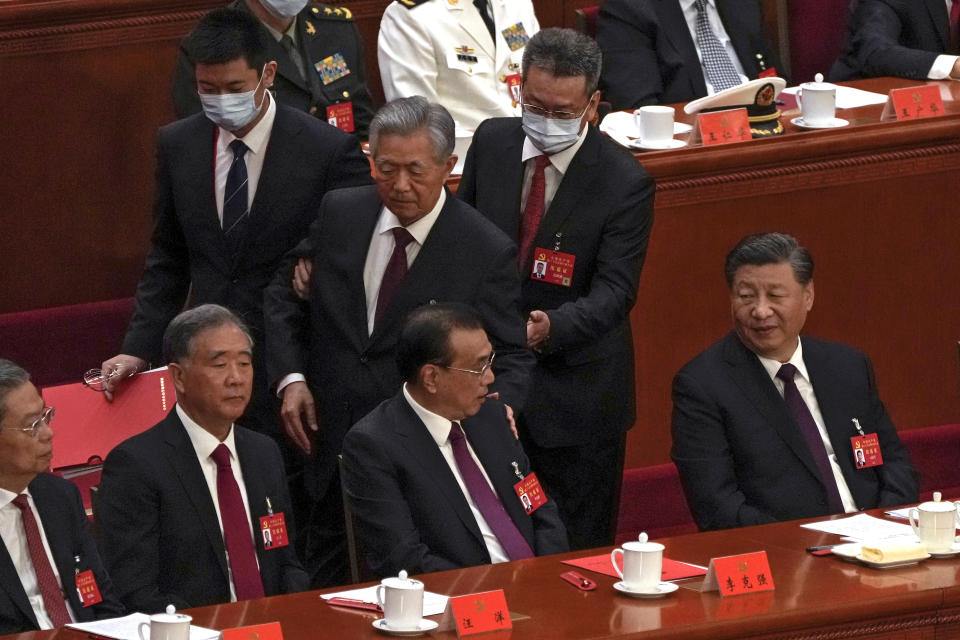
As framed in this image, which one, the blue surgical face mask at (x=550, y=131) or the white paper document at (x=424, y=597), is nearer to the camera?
the white paper document at (x=424, y=597)

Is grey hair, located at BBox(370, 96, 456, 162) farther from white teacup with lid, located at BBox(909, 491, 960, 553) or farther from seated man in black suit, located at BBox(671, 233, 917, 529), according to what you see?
white teacup with lid, located at BBox(909, 491, 960, 553)

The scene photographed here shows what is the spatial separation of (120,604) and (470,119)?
2.22 metres

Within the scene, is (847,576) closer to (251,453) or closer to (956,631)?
(956,631)

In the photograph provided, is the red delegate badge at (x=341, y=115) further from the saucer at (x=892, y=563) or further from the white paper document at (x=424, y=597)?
the saucer at (x=892, y=563)

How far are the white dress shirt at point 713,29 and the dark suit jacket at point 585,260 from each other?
1512mm

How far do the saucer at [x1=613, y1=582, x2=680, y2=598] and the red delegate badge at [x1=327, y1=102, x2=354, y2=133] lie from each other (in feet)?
6.63

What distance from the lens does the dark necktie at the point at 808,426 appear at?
366 centimetres

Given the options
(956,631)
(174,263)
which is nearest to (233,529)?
(174,263)

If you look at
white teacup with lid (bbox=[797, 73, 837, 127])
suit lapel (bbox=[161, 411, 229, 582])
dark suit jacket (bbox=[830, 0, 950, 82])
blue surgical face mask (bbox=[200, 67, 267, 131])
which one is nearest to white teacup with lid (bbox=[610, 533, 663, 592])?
suit lapel (bbox=[161, 411, 229, 582])

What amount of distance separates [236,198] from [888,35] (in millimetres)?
2512

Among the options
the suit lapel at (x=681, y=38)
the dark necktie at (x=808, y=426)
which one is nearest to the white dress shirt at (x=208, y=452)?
the dark necktie at (x=808, y=426)

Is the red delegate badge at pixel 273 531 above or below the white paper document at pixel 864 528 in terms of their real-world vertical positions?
above

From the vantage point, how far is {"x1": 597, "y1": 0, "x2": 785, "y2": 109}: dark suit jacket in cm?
517

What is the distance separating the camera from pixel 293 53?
14.7ft
